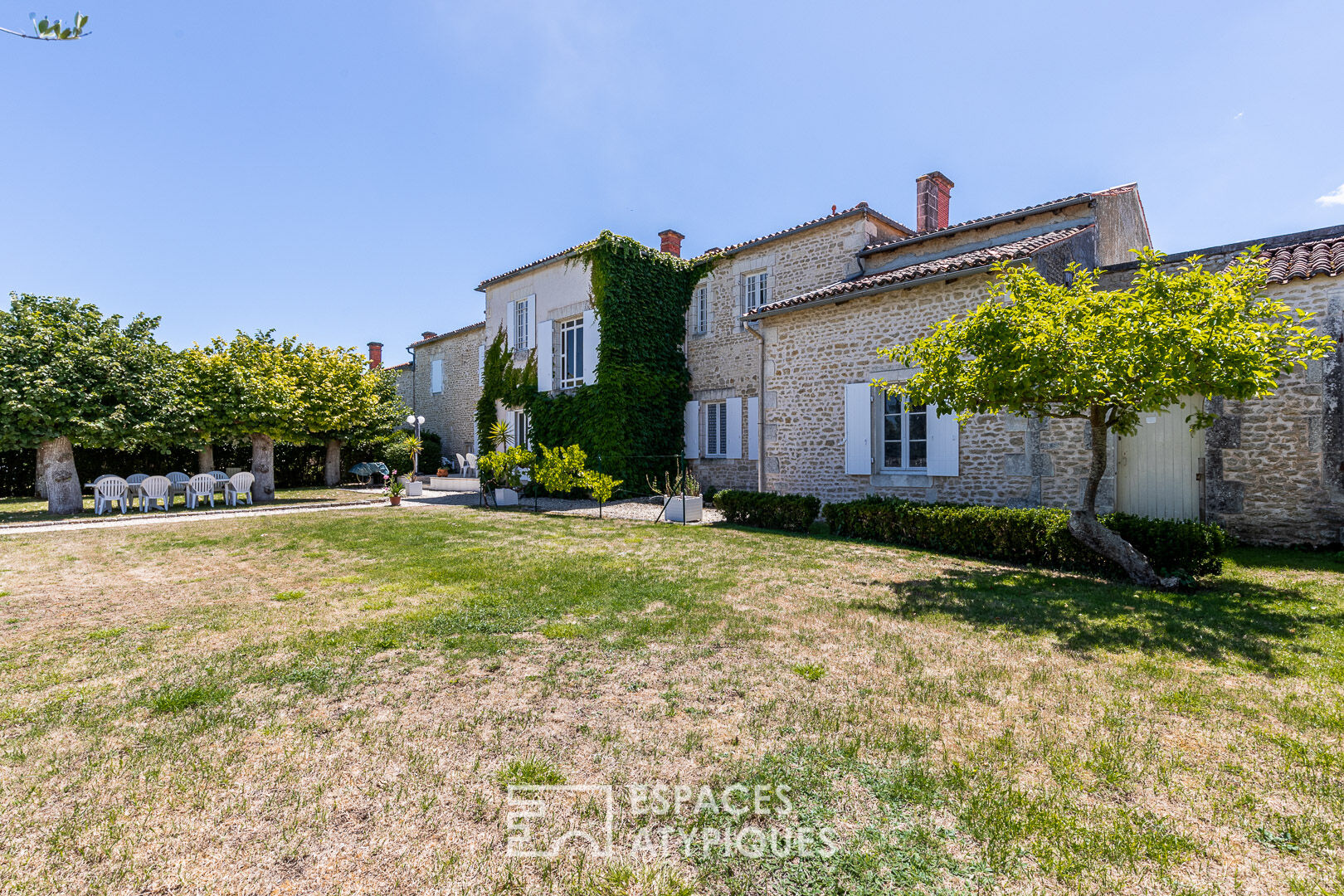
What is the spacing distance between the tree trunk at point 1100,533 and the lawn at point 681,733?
0.38m

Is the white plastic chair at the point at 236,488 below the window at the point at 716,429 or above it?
below

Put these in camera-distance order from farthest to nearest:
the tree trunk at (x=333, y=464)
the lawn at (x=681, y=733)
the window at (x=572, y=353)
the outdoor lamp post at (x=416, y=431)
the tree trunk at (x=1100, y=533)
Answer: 1. the tree trunk at (x=333, y=464)
2. the outdoor lamp post at (x=416, y=431)
3. the window at (x=572, y=353)
4. the tree trunk at (x=1100, y=533)
5. the lawn at (x=681, y=733)

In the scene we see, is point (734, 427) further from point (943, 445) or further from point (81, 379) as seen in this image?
point (81, 379)

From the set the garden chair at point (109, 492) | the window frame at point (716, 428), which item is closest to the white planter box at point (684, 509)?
the window frame at point (716, 428)

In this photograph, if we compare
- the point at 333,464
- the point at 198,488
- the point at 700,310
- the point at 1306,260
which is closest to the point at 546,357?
the point at 700,310

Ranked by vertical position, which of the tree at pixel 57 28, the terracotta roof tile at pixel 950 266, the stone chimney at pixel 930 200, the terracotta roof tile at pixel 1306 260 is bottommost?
the tree at pixel 57 28

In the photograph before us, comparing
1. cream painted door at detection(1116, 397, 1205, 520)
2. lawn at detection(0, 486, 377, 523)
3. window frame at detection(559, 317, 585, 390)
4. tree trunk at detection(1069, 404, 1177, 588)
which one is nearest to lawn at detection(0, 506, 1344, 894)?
tree trunk at detection(1069, 404, 1177, 588)

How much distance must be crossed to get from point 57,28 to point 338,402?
17.4 metres

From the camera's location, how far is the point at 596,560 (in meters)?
7.23

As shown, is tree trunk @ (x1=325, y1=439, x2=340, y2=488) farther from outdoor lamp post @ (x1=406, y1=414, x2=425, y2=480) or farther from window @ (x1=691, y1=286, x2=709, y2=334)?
window @ (x1=691, y1=286, x2=709, y2=334)

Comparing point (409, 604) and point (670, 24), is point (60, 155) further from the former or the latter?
point (670, 24)

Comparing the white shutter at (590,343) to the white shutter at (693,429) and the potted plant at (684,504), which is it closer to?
the white shutter at (693,429)

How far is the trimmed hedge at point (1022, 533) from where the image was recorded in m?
6.06

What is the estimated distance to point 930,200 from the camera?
551 inches
